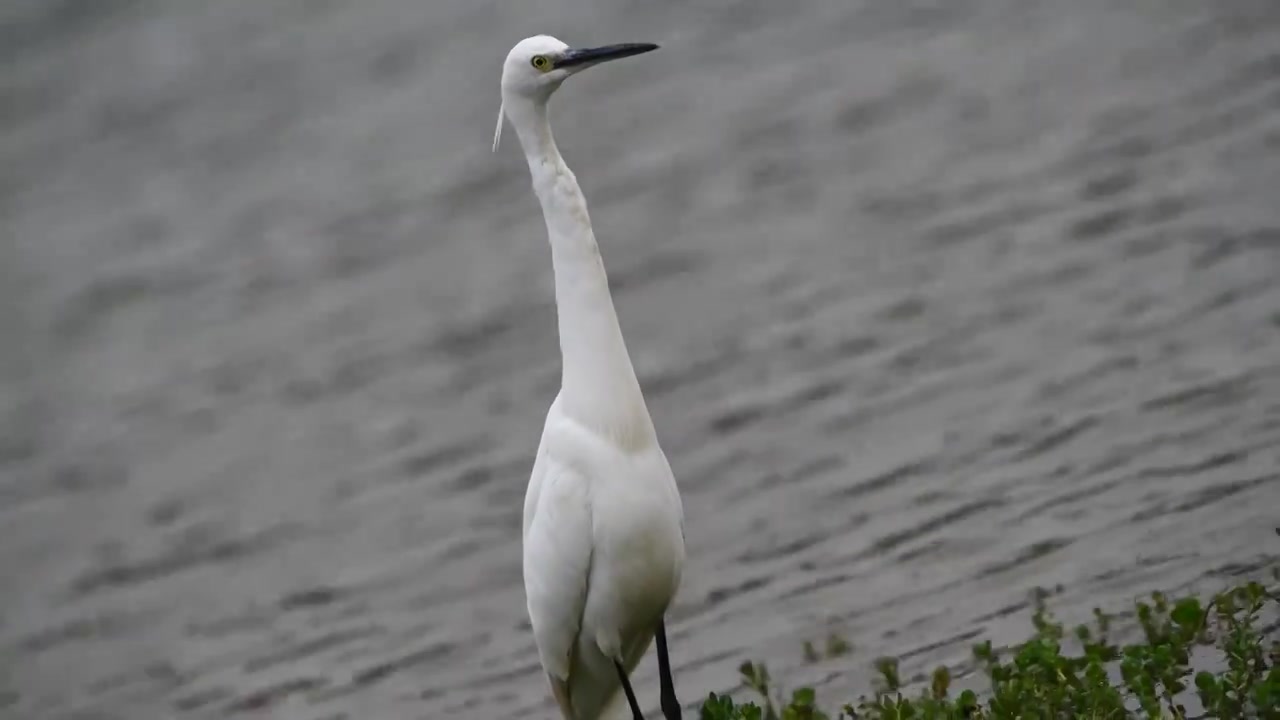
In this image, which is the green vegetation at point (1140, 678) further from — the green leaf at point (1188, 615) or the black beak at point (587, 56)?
the black beak at point (587, 56)

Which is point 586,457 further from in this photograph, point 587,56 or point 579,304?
point 587,56

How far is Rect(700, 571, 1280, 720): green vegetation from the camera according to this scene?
12.6 ft

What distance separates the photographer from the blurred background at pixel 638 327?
6.23m

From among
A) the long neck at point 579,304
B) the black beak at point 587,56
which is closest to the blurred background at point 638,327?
the long neck at point 579,304

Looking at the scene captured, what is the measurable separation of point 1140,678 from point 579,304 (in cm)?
162

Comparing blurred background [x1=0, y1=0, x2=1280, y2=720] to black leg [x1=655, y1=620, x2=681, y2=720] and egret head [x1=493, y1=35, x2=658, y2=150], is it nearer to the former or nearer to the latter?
black leg [x1=655, y1=620, x2=681, y2=720]

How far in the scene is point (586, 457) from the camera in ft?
14.2

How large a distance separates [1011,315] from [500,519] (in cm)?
251

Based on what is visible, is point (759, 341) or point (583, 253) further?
point (759, 341)

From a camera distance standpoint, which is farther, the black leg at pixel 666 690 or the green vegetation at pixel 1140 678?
the black leg at pixel 666 690

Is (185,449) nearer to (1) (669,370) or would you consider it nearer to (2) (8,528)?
(2) (8,528)

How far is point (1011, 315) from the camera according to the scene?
7844 mm

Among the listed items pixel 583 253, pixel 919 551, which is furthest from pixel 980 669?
pixel 583 253

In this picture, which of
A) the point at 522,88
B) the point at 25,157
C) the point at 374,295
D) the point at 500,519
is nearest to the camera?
the point at 522,88
